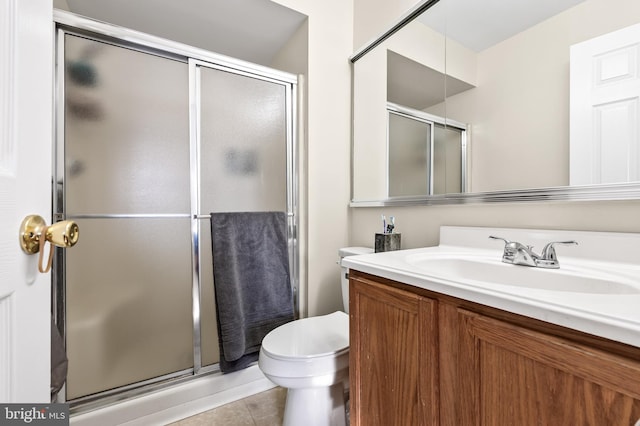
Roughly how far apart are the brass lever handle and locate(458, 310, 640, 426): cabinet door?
733 millimetres

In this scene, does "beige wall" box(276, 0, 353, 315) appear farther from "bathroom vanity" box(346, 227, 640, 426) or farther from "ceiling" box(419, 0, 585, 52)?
"bathroom vanity" box(346, 227, 640, 426)

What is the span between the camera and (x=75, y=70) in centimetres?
119

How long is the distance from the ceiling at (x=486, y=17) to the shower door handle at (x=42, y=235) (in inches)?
55.6

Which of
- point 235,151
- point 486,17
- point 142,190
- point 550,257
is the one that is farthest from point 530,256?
point 142,190

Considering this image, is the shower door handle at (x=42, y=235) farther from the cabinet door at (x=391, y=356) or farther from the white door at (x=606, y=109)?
the white door at (x=606, y=109)

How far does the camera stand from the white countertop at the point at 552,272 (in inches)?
16.9

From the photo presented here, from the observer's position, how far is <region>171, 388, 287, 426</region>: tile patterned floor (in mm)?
1312

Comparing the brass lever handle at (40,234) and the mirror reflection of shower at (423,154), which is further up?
the mirror reflection of shower at (423,154)

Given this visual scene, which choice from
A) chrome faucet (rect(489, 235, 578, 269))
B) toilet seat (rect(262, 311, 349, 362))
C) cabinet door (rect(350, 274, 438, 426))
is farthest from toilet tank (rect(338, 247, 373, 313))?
chrome faucet (rect(489, 235, 578, 269))

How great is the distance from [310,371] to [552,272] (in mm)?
830

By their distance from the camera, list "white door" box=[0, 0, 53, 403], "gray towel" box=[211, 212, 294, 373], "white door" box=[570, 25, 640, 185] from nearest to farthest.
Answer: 1. "white door" box=[0, 0, 53, 403]
2. "white door" box=[570, 25, 640, 185]
3. "gray towel" box=[211, 212, 294, 373]

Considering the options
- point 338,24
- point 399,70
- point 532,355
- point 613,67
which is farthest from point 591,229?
point 338,24

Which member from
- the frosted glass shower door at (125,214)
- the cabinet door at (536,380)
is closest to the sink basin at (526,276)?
the cabinet door at (536,380)

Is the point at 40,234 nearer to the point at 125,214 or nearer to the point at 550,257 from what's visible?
the point at 125,214
